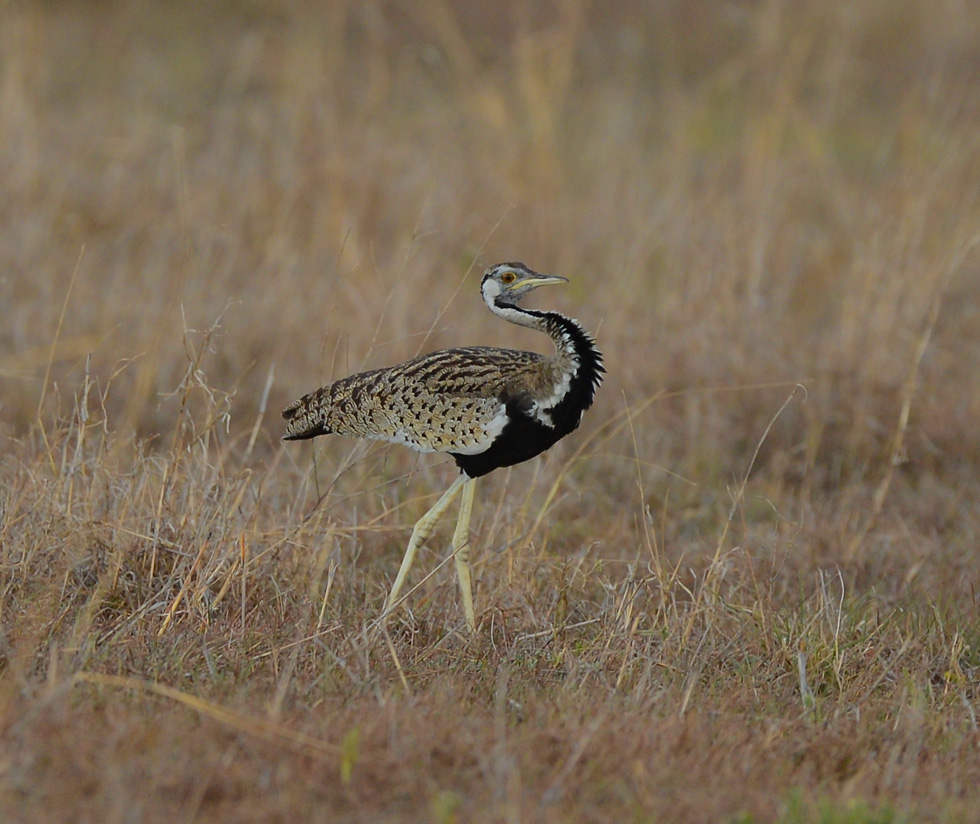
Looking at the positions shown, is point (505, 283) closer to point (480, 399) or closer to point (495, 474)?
point (480, 399)

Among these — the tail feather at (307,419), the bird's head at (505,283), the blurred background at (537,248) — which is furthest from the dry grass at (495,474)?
the bird's head at (505,283)

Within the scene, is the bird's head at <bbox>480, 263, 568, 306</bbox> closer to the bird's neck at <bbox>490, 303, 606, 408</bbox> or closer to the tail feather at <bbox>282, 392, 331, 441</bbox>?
the bird's neck at <bbox>490, 303, 606, 408</bbox>

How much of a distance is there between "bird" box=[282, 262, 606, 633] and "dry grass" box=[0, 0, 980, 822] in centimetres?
19

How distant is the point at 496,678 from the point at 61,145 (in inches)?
245

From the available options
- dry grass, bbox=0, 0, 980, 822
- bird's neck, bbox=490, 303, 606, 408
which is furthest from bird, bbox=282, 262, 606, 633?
dry grass, bbox=0, 0, 980, 822

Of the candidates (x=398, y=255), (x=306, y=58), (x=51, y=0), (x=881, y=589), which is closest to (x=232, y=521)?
(x=881, y=589)

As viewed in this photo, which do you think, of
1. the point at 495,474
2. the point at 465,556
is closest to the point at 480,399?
the point at 465,556

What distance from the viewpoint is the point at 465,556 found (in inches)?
146

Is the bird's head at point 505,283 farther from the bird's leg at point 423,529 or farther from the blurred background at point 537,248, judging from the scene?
the bird's leg at point 423,529

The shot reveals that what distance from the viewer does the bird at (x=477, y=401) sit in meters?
3.43

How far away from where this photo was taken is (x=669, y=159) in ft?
28.1

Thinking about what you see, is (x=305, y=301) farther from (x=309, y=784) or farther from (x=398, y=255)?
(x=309, y=784)

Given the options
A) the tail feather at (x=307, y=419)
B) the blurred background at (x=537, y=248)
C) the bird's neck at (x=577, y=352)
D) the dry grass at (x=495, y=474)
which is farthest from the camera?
the blurred background at (x=537, y=248)

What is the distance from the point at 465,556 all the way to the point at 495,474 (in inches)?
55.4
